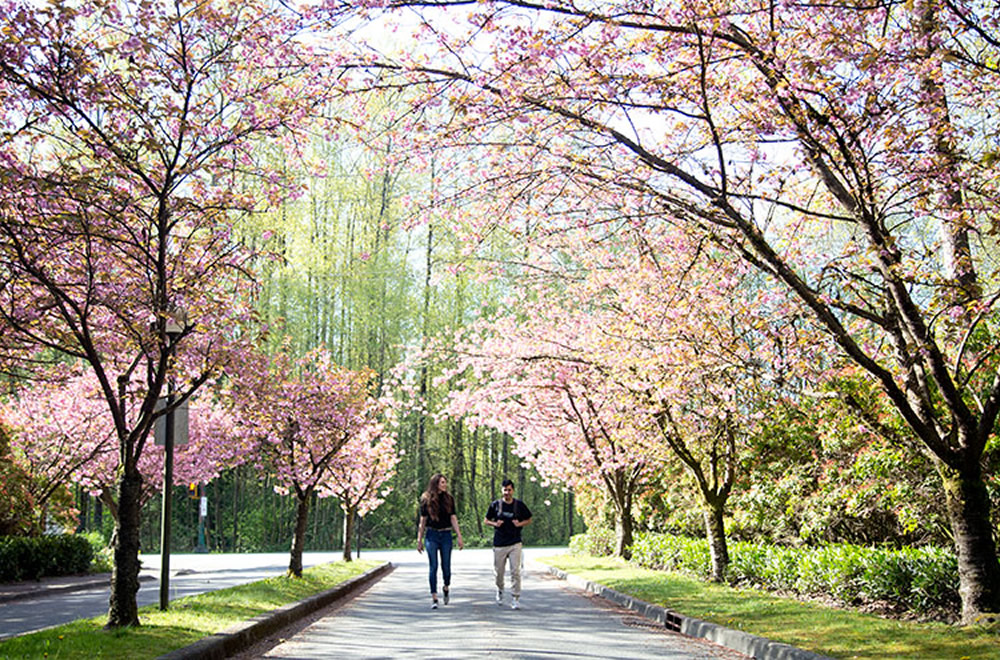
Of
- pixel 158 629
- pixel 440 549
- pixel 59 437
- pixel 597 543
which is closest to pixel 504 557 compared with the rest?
pixel 440 549

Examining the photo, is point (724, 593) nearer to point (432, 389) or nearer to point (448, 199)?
point (448, 199)

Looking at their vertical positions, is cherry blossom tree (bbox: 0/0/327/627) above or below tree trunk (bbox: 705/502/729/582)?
above

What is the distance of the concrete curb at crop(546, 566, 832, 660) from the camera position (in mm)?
8547

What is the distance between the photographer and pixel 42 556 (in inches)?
862

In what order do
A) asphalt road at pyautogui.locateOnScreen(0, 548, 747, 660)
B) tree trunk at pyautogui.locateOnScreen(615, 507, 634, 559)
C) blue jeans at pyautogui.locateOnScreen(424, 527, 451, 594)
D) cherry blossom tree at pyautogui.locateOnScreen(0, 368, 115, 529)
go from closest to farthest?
1. asphalt road at pyautogui.locateOnScreen(0, 548, 747, 660)
2. blue jeans at pyautogui.locateOnScreen(424, 527, 451, 594)
3. cherry blossom tree at pyautogui.locateOnScreen(0, 368, 115, 529)
4. tree trunk at pyautogui.locateOnScreen(615, 507, 634, 559)

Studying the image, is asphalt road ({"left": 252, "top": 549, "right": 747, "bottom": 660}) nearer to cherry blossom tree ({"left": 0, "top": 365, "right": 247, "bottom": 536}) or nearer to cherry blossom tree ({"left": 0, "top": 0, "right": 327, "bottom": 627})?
cherry blossom tree ({"left": 0, "top": 0, "right": 327, "bottom": 627})

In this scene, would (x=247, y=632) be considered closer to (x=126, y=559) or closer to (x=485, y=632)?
(x=126, y=559)

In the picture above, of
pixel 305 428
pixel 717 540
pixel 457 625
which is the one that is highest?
pixel 305 428

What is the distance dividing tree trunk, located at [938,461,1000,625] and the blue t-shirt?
656cm

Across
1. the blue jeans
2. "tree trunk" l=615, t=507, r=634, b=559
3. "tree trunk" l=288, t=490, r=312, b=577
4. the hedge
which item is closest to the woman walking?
the blue jeans

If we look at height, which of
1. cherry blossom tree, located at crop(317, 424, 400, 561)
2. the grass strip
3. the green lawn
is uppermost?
cherry blossom tree, located at crop(317, 424, 400, 561)

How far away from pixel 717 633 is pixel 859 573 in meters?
2.83

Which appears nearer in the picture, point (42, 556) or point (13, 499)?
point (13, 499)

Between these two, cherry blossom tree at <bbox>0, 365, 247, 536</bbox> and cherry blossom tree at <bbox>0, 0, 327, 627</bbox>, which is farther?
cherry blossom tree at <bbox>0, 365, 247, 536</bbox>
